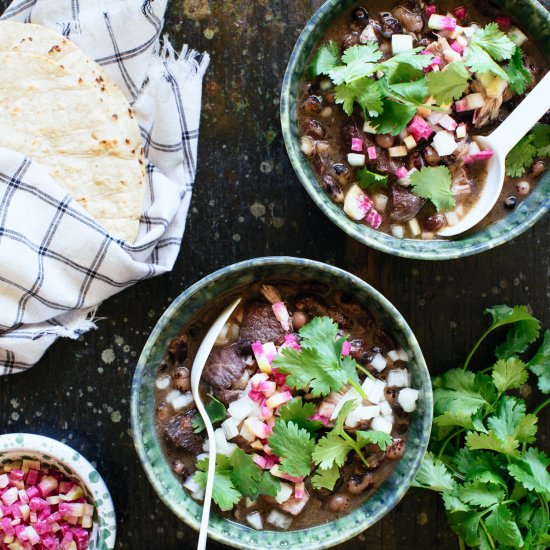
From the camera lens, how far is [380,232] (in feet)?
8.83

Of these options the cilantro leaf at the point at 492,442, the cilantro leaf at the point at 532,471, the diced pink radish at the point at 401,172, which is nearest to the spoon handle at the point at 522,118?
the diced pink radish at the point at 401,172

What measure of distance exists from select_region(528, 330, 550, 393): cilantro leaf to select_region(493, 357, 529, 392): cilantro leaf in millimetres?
106

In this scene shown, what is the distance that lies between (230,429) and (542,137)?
1521 millimetres

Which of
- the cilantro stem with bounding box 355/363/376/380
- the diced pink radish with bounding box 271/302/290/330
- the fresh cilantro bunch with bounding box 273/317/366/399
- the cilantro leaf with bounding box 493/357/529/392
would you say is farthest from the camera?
the cilantro leaf with bounding box 493/357/529/392

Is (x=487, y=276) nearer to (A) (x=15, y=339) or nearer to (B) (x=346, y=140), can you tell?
(B) (x=346, y=140)

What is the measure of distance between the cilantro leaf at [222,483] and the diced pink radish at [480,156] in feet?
4.40

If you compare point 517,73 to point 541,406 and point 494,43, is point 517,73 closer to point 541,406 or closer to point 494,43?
point 494,43

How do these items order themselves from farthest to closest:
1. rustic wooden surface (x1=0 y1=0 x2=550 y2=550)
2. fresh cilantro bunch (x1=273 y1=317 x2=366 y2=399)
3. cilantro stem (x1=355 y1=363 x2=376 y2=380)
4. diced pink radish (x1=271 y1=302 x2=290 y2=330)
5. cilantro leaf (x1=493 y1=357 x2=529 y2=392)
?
1. rustic wooden surface (x1=0 y1=0 x2=550 y2=550)
2. cilantro leaf (x1=493 y1=357 x2=529 y2=392)
3. diced pink radish (x1=271 y1=302 x2=290 y2=330)
4. cilantro stem (x1=355 y1=363 x2=376 y2=380)
5. fresh cilantro bunch (x1=273 y1=317 x2=366 y2=399)

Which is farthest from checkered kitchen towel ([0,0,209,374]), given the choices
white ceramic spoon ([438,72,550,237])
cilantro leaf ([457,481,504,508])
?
cilantro leaf ([457,481,504,508])

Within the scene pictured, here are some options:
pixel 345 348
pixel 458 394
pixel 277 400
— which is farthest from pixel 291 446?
pixel 458 394

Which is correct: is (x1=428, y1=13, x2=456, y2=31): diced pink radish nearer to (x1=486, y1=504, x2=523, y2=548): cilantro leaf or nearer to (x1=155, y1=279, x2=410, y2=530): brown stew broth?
(x1=155, y1=279, x2=410, y2=530): brown stew broth

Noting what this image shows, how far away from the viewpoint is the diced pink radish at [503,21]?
2.71 m

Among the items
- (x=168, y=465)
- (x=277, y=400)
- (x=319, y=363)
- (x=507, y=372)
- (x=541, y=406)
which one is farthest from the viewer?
(x=541, y=406)

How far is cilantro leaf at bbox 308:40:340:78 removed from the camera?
8.50 ft
